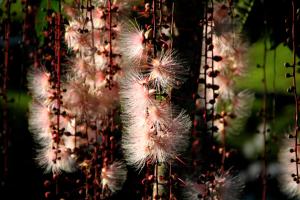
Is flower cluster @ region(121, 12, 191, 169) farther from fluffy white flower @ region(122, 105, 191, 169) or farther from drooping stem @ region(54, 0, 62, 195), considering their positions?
drooping stem @ region(54, 0, 62, 195)

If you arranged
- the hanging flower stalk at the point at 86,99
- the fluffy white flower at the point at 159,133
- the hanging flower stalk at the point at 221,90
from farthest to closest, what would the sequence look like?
the hanging flower stalk at the point at 86,99 < the hanging flower stalk at the point at 221,90 < the fluffy white flower at the point at 159,133

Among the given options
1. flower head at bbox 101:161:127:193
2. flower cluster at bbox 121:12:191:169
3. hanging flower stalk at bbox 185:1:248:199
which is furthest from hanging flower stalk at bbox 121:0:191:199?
flower head at bbox 101:161:127:193

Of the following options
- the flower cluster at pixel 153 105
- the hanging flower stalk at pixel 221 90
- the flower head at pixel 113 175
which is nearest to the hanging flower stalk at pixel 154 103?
the flower cluster at pixel 153 105

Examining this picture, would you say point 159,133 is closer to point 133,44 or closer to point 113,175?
point 133,44

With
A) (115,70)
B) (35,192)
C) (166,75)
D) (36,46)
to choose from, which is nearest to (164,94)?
(166,75)

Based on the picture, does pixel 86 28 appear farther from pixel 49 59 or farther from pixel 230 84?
pixel 230 84

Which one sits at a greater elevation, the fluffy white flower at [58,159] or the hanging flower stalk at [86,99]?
the hanging flower stalk at [86,99]

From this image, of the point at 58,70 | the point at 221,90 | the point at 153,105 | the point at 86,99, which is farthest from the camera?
the point at 221,90

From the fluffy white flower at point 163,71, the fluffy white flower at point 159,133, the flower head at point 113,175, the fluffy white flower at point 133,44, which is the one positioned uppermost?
the fluffy white flower at point 133,44

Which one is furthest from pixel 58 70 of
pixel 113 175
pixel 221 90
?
pixel 221 90

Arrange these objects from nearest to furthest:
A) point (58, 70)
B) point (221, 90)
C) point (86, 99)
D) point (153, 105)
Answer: point (153, 105), point (58, 70), point (86, 99), point (221, 90)

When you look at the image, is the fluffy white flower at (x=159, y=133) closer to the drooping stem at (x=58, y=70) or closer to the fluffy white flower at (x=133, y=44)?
the fluffy white flower at (x=133, y=44)
